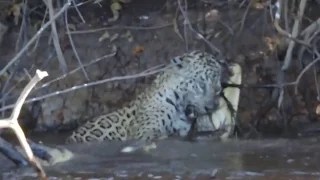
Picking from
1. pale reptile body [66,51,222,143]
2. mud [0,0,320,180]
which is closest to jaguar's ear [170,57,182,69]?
pale reptile body [66,51,222,143]

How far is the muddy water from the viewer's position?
657cm

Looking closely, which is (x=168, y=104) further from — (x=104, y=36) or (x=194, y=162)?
(x=194, y=162)

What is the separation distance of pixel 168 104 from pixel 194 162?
143 cm

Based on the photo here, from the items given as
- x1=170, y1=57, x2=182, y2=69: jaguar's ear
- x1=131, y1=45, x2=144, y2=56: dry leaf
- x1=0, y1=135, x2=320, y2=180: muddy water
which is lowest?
x1=0, y1=135, x2=320, y2=180: muddy water

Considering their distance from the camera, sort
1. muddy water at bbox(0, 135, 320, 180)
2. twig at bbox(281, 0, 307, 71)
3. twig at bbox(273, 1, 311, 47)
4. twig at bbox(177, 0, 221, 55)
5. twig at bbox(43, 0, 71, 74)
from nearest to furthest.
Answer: muddy water at bbox(0, 135, 320, 180) → twig at bbox(273, 1, 311, 47) → twig at bbox(281, 0, 307, 71) → twig at bbox(43, 0, 71, 74) → twig at bbox(177, 0, 221, 55)

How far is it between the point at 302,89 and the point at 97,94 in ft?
5.44

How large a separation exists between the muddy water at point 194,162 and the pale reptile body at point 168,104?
326mm

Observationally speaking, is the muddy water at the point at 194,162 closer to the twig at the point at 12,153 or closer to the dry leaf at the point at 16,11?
the twig at the point at 12,153

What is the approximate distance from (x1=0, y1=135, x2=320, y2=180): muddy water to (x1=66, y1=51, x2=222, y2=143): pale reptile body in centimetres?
33

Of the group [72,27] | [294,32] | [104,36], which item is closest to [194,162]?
[294,32]

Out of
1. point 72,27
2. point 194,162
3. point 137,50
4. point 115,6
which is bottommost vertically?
point 194,162

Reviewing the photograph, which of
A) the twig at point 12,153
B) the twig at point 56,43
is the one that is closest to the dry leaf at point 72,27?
the twig at point 56,43

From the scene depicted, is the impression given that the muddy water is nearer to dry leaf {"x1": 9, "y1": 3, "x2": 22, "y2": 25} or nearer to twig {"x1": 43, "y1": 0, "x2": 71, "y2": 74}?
twig {"x1": 43, "y1": 0, "x2": 71, "y2": 74}

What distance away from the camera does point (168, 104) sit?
8.39 m
